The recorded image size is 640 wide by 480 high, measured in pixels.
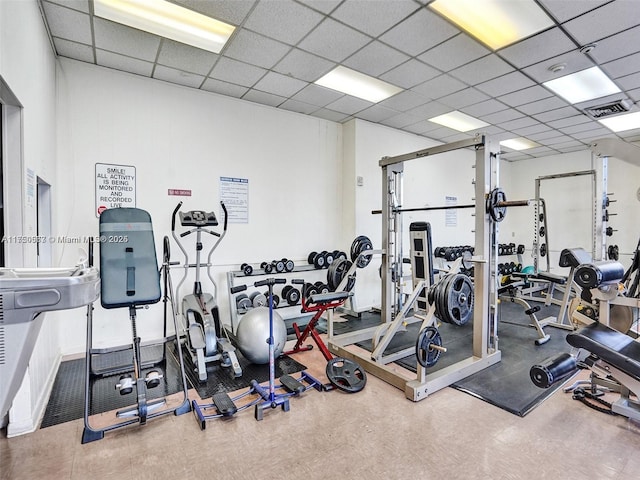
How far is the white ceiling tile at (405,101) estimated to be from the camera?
170 inches

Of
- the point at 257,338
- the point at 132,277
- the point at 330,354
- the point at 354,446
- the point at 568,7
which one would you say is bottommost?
the point at 354,446

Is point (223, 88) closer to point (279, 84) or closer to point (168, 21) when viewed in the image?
point (279, 84)

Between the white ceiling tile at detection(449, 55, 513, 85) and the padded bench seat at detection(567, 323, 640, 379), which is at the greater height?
the white ceiling tile at detection(449, 55, 513, 85)

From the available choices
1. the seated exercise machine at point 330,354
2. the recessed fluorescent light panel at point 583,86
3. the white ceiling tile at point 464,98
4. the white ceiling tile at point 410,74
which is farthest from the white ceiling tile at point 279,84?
the recessed fluorescent light panel at point 583,86

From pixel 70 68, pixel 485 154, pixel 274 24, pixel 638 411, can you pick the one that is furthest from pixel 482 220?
pixel 70 68

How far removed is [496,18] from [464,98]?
167 cm

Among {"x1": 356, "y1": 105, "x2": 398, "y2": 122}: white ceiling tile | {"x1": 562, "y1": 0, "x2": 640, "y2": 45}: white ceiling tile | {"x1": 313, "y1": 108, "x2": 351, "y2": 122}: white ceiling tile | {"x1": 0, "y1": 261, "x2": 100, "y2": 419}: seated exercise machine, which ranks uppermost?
{"x1": 356, "y1": 105, "x2": 398, "y2": 122}: white ceiling tile

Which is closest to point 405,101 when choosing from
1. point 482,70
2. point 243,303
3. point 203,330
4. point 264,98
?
point 482,70

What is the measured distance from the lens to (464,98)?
14.5 ft

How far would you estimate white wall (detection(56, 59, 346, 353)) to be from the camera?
11.2ft

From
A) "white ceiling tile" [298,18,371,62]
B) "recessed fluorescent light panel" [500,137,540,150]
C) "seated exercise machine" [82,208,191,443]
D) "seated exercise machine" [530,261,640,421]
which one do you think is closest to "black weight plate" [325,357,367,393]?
"seated exercise machine" [82,208,191,443]

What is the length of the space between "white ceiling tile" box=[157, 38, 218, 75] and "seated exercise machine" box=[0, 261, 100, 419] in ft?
8.95

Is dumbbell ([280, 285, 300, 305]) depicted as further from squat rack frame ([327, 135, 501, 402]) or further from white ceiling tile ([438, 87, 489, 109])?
white ceiling tile ([438, 87, 489, 109])

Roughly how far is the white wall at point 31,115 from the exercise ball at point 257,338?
147 centimetres
